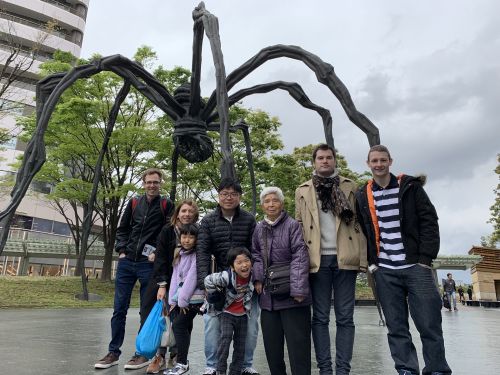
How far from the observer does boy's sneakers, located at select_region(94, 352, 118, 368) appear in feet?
11.6

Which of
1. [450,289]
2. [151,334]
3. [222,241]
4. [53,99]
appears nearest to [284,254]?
[222,241]

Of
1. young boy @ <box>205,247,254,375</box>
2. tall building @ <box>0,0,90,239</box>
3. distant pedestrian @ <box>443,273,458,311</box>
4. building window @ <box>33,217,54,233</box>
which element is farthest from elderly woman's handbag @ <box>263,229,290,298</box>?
building window @ <box>33,217,54,233</box>

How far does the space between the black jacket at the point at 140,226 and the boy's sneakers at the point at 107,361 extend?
0.88 m

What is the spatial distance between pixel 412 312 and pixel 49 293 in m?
14.4

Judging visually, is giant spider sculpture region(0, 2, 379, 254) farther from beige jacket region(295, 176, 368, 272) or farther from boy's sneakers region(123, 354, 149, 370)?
boy's sneakers region(123, 354, 149, 370)

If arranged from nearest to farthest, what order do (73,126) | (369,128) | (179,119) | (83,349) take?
1. (369,128)
2. (83,349)
3. (179,119)
4. (73,126)

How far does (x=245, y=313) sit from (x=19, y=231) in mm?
36224

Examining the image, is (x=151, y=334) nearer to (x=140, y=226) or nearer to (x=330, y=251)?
(x=140, y=226)

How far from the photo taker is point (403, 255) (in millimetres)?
3078

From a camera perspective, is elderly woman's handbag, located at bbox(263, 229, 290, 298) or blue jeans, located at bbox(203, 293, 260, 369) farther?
blue jeans, located at bbox(203, 293, 260, 369)

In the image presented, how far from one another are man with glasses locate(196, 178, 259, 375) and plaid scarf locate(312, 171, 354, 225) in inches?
24.5

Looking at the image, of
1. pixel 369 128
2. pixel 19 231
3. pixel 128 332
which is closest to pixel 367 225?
pixel 369 128

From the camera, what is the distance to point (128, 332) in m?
6.45

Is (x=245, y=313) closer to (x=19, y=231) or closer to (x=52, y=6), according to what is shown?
(x=19, y=231)
